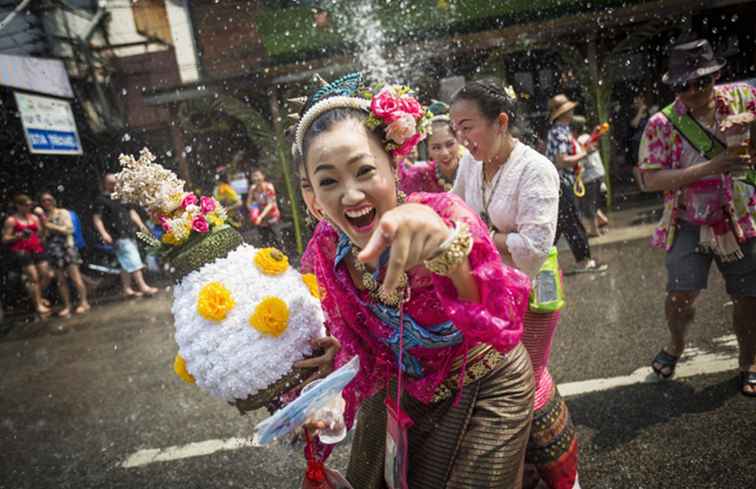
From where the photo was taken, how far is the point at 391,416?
5.62 feet

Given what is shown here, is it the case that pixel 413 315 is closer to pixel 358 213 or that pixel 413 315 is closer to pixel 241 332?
pixel 358 213

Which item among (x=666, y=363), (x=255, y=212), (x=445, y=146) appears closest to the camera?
(x=666, y=363)

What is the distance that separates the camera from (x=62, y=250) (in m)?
8.95

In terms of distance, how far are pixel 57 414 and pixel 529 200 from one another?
4557 mm

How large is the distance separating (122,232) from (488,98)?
8004 mm

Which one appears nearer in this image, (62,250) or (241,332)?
(241,332)

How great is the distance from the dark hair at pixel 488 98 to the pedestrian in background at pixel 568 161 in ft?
→ 12.3

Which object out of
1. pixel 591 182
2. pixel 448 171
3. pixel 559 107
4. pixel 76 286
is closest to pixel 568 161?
pixel 559 107

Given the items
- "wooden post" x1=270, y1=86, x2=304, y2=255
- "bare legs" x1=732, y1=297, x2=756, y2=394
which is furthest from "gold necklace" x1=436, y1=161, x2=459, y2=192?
"wooden post" x1=270, y1=86, x2=304, y2=255

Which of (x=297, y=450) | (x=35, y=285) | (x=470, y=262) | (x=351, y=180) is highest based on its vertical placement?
(x=351, y=180)

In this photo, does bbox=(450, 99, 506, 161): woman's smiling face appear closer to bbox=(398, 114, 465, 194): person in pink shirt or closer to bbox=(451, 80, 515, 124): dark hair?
bbox=(451, 80, 515, 124): dark hair

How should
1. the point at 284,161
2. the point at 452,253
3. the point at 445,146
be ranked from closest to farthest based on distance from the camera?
the point at 452,253 → the point at 445,146 → the point at 284,161

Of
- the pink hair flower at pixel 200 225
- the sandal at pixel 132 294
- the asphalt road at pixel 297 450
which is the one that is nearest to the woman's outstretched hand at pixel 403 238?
the pink hair flower at pixel 200 225

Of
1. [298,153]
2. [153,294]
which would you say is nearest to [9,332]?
[153,294]
